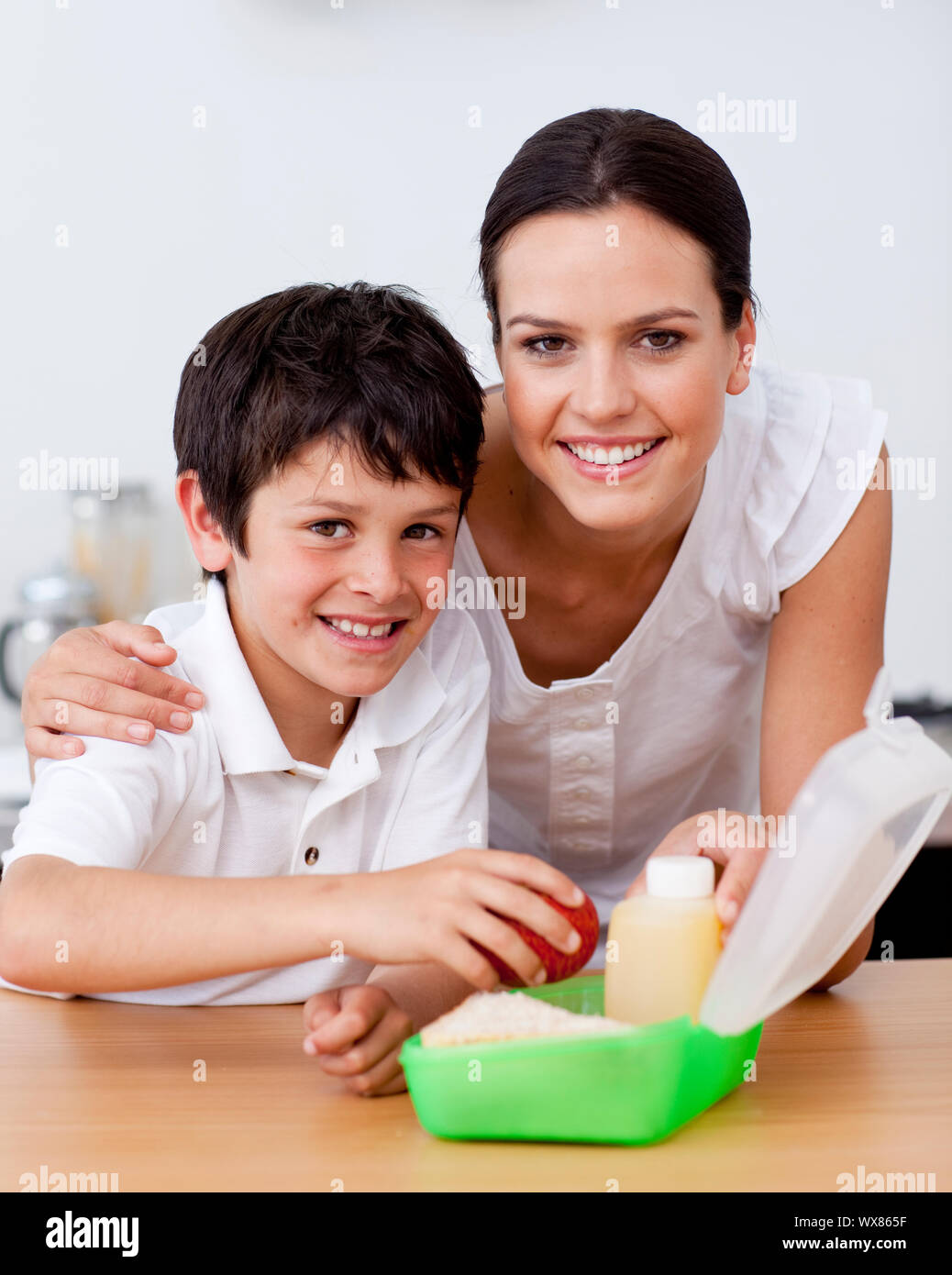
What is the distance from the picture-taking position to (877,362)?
2.66 metres

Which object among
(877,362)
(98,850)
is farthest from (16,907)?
(877,362)

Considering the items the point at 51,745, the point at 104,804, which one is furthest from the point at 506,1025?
the point at 51,745

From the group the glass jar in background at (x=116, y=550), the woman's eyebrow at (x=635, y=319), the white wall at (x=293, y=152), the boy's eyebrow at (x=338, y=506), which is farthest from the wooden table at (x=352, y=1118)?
the white wall at (x=293, y=152)

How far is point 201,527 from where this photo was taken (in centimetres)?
116

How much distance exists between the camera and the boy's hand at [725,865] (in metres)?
0.76

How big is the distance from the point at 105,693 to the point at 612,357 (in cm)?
46

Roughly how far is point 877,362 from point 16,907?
86.6 inches

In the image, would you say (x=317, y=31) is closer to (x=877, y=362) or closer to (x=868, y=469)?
(x=877, y=362)

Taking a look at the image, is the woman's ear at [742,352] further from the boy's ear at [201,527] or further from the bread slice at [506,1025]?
the bread slice at [506,1025]

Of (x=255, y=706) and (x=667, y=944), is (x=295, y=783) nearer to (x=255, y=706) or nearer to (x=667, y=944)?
(x=255, y=706)

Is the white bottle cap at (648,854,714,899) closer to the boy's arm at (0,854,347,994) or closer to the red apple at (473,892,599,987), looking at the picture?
the red apple at (473,892,599,987)

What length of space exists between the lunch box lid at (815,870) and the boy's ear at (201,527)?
0.60m

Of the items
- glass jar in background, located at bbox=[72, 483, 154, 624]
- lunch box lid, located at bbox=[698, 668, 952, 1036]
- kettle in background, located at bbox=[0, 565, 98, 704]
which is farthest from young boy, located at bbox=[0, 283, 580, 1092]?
glass jar in background, located at bbox=[72, 483, 154, 624]

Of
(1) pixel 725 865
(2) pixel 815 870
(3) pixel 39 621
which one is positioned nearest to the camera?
(2) pixel 815 870
